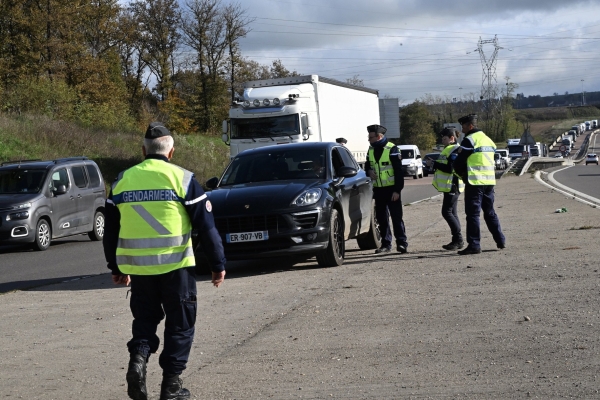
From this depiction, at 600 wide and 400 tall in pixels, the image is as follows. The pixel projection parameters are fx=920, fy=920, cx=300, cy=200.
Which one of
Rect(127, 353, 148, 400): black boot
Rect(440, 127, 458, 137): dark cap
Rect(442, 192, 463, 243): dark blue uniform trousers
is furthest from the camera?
Rect(440, 127, 458, 137): dark cap

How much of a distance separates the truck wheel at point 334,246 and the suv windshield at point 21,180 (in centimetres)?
899

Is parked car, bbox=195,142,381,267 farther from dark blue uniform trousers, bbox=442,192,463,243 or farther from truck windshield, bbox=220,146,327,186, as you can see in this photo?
dark blue uniform trousers, bbox=442,192,463,243

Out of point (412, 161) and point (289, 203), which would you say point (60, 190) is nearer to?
point (289, 203)

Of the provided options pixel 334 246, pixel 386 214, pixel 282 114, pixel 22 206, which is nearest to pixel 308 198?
pixel 334 246

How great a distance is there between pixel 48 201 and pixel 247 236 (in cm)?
874

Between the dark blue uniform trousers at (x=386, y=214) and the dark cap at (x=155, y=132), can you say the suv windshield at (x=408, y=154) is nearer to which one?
the dark blue uniform trousers at (x=386, y=214)

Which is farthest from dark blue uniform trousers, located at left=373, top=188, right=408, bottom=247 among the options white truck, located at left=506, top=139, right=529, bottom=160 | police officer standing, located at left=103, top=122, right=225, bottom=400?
white truck, located at left=506, top=139, right=529, bottom=160

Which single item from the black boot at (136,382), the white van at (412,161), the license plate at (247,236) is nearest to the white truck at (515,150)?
the white van at (412,161)

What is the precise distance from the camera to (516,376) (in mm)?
5668

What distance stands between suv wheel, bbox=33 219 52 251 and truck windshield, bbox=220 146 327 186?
676 centimetres

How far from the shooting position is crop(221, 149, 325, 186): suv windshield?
499 inches

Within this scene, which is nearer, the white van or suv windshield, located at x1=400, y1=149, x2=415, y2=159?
the white van

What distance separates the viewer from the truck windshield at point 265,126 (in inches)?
1111

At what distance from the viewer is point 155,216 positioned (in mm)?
5402
